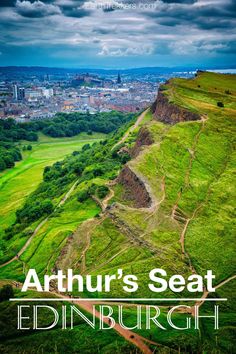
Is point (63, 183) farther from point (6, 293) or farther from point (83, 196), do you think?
point (6, 293)

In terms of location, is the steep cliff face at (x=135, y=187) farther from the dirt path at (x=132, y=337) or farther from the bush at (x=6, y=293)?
the bush at (x=6, y=293)

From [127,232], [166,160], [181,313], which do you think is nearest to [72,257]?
[127,232]

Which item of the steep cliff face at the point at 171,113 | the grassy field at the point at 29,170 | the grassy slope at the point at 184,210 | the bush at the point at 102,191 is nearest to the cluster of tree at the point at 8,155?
the grassy field at the point at 29,170

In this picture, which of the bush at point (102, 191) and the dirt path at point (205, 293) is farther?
the bush at point (102, 191)

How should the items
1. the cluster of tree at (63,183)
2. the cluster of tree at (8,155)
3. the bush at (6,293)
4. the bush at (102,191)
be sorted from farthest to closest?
the cluster of tree at (8,155) → the cluster of tree at (63,183) → the bush at (102,191) → the bush at (6,293)

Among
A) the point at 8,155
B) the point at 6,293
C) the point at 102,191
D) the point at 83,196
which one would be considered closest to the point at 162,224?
the point at 102,191

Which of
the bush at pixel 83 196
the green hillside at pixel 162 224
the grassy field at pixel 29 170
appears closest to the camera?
the green hillside at pixel 162 224

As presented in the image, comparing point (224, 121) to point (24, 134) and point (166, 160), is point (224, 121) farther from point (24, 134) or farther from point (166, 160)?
point (24, 134)
